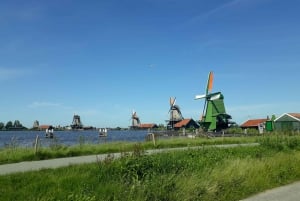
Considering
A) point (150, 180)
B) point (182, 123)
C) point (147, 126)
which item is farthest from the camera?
point (147, 126)

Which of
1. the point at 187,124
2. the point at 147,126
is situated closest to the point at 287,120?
the point at 187,124

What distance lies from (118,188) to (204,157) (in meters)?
7.81

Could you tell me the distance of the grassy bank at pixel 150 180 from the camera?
9812mm

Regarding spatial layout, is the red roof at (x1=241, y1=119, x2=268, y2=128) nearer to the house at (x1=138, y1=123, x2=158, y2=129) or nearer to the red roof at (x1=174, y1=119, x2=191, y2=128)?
the red roof at (x1=174, y1=119, x2=191, y2=128)

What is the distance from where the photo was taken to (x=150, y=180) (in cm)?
1113

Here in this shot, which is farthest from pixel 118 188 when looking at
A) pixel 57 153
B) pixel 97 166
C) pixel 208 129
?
pixel 208 129

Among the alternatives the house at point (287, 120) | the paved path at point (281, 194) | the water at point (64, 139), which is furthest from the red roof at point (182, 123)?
the paved path at point (281, 194)

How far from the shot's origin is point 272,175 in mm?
15242

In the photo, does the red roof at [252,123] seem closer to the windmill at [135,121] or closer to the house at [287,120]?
the house at [287,120]

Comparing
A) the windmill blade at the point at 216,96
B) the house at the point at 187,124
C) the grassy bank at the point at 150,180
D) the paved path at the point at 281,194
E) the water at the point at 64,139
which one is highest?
the windmill blade at the point at 216,96

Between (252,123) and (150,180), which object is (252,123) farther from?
(150,180)

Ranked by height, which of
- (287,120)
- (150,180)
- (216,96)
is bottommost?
(150,180)

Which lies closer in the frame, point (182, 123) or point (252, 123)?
point (252, 123)

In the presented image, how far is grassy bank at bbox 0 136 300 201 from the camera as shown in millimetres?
9812
